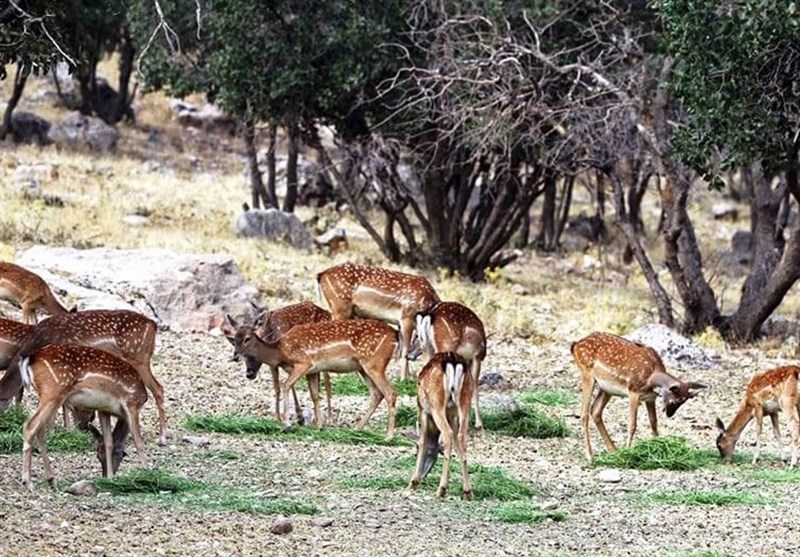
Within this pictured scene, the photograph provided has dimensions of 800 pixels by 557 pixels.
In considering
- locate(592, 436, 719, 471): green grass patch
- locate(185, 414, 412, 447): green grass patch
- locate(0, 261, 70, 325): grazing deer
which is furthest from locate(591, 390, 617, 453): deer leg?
locate(0, 261, 70, 325): grazing deer

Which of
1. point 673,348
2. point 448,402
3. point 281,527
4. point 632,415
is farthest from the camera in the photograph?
point 673,348

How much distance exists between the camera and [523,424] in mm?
13508

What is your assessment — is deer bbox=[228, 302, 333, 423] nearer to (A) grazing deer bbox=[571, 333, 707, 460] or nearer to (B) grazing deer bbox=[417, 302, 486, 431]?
(B) grazing deer bbox=[417, 302, 486, 431]

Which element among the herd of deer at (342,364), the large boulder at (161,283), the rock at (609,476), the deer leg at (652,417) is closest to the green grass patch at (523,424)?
the herd of deer at (342,364)

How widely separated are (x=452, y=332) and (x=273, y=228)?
1351cm

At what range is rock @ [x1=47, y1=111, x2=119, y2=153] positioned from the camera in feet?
130

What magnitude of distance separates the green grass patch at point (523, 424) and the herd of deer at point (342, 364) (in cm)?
29

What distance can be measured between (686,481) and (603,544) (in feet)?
8.56

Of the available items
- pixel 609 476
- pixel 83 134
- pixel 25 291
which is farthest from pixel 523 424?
pixel 83 134

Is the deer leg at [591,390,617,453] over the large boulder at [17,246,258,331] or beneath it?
beneath

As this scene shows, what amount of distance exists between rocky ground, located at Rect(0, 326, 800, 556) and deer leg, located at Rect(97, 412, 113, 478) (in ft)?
0.94

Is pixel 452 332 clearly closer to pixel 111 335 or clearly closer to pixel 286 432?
pixel 286 432

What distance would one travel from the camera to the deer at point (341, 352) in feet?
42.5

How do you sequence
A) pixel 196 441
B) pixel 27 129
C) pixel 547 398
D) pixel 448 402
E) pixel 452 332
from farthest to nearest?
pixel 27 129 < pixel 547 398 < pixel 452 332 < pixel 196 441 < pixel 448 402
